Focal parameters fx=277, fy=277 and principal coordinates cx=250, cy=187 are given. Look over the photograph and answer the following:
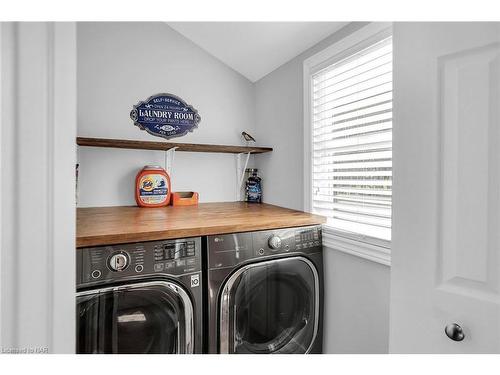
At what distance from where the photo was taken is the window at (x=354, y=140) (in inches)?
49.1

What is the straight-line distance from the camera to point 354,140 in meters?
1.41

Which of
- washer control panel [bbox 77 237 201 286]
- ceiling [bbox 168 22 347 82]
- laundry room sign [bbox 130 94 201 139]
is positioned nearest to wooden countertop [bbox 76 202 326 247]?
washer control panel [bbox 77 237 201 286]

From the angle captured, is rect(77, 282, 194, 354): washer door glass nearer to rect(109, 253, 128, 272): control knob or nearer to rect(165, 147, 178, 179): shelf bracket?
rect(109, 253, 128, 272): control knob

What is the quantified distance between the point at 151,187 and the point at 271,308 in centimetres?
111

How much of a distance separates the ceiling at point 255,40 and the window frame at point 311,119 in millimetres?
115

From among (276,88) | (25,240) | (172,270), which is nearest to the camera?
(25,240)

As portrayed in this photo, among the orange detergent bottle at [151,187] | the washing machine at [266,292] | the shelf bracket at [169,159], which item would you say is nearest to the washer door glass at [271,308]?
the washing machine at [266,292]

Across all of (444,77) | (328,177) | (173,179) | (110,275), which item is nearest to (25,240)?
(110,275)

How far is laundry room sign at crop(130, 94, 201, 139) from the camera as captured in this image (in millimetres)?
1960

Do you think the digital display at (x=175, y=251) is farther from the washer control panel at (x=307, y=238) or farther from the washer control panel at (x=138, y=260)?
the washer control panel at (x=307, y=238)

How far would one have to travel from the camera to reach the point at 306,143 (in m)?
1.72

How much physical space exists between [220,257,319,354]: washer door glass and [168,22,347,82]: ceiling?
1259 mm
